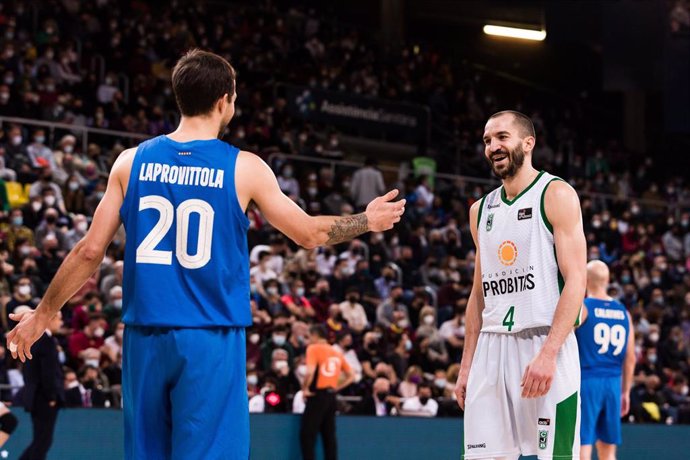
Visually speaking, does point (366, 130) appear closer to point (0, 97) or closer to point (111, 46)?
point (111, 46)

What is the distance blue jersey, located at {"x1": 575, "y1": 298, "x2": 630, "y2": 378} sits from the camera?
459 inches

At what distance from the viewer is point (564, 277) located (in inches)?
247

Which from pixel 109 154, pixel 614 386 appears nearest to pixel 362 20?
pixel 109 154

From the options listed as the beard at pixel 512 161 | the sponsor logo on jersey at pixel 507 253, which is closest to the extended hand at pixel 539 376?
the sponsor logo on jersey at pixel 507 253

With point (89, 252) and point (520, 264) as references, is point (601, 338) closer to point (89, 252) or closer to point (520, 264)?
point (520, 264)

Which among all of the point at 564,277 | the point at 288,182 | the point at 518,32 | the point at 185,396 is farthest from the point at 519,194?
the point at 518,32

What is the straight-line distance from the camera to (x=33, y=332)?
200 inches

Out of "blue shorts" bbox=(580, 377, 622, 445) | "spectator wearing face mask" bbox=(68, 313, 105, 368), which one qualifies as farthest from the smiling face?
"spectator wearing face mask" bbox=(68, 313, 105, 368)

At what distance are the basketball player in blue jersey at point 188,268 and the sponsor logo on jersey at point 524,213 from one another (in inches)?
73.7

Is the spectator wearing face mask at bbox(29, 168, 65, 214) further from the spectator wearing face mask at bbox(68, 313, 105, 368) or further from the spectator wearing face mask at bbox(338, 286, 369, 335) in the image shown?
the spectator wearing face mask at bbox(338, 286, 369, 335)

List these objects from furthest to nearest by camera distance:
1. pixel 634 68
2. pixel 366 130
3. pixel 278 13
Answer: pixel 278 13 → pixel 366 130 → pixel 634 68

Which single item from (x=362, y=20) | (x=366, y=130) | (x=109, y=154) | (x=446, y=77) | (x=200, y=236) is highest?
(x=362, y=20)

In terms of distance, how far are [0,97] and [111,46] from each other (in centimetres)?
484

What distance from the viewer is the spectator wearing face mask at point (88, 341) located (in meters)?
14.8
